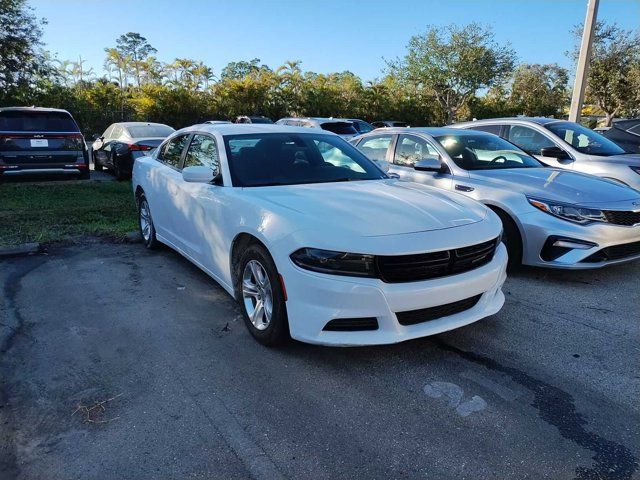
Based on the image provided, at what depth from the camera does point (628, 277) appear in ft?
16.1

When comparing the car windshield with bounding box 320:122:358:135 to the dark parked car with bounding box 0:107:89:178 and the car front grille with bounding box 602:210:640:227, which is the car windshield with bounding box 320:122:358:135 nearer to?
the dark parked car with bounding box 0:107:89:178

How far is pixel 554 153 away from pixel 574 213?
2745 mm

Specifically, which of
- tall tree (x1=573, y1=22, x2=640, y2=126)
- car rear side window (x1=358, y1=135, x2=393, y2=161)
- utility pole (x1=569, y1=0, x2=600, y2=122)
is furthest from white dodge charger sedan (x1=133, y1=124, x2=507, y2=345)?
tall tree (x1=573, y1=22, x2=640, y2=126)

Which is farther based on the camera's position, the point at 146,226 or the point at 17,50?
the point at 17,50

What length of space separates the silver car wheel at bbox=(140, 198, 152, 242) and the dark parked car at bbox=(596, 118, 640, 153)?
8.24 metres

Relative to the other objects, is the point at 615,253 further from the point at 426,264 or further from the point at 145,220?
the point at 145,220

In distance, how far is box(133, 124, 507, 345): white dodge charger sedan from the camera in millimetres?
2900

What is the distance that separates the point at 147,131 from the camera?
11.2 m

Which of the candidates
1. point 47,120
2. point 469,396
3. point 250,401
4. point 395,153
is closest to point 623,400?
point 469,396

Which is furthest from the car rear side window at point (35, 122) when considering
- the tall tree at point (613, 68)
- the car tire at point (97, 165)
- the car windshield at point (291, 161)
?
the tall tree at point (613, 68)

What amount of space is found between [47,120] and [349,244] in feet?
30.6

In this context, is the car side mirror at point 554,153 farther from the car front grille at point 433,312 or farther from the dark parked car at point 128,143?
the dark parked car at point 128,143

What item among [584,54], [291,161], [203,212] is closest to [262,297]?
[203,212]

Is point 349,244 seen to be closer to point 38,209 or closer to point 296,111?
point 38,209
